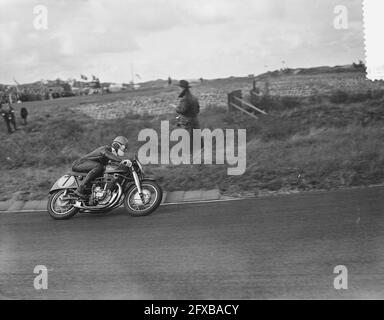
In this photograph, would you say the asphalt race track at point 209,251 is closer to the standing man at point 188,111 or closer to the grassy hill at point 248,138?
the grassy hill at point 248,138

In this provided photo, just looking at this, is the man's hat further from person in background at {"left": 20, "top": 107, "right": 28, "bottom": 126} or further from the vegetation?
person in background at {"left": 20, "top": 107, "right": 28, "bottom": 126}

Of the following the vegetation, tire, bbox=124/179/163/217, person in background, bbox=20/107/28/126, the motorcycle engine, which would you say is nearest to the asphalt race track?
tire, bbox=124/179/163/217

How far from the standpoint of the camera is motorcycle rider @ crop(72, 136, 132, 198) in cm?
886

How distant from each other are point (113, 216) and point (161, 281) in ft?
10.8

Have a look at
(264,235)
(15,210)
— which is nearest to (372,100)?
(264,235)

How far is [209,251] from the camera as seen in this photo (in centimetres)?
A: 645

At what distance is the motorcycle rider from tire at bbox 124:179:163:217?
1.46ft

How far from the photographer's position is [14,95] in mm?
13727

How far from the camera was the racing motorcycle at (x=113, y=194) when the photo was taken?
8.62 meters
